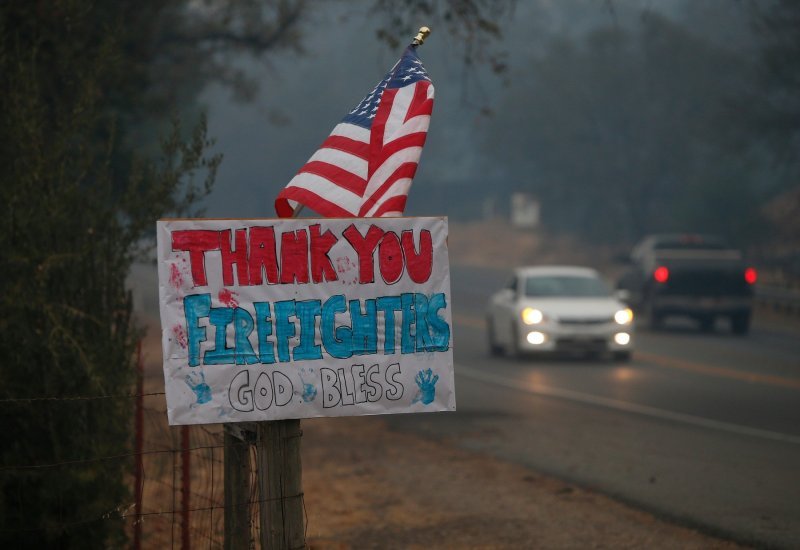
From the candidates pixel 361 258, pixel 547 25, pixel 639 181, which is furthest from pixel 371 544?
pixel 547 25

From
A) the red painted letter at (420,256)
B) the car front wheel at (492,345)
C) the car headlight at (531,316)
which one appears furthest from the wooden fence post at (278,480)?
the car front wheel at (492,345)

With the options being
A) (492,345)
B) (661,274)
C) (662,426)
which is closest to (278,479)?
(662,426)

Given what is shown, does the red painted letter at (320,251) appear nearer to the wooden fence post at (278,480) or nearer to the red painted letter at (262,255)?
the red painted letter at (262,255)

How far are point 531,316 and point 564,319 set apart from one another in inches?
24.4

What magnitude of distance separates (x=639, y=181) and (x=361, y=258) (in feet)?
198

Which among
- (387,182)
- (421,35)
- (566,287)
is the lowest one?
(566,287)

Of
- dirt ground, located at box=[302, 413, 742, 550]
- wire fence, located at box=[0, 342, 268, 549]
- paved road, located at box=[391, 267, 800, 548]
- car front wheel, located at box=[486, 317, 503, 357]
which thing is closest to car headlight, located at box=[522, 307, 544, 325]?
paved road, located at box=[391, 267, 800, 548]

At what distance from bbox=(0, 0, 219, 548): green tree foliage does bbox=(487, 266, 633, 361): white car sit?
1486 cm

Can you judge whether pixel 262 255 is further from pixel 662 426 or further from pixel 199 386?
Answer: pixel 662 426

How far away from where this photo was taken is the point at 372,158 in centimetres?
621

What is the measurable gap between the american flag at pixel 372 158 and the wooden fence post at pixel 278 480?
1097 mm

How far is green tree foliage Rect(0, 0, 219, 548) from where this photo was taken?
6543 millimetres

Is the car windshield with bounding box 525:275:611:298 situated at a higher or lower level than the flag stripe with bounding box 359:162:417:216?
lower

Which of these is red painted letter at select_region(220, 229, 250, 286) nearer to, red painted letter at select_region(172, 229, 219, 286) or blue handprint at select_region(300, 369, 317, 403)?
red painted letter at select_region(172, 229, 219, 286)
